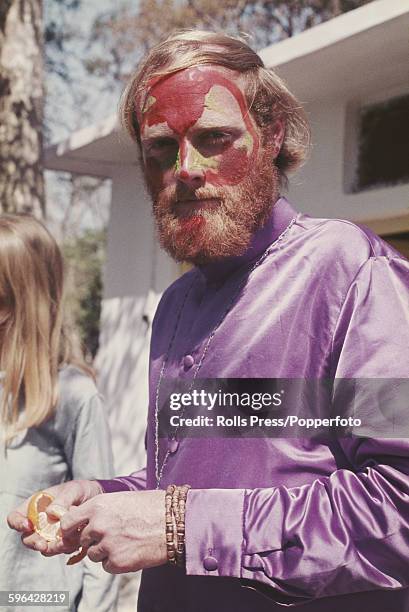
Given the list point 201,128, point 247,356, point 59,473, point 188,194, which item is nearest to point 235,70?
point 201,128

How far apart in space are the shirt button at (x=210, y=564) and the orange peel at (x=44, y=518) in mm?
276

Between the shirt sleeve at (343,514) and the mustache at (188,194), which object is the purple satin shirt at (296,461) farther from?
the mustache at (188,194)

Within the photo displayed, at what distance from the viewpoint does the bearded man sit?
97 centimetres

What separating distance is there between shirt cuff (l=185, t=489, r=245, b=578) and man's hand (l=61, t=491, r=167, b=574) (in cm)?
4

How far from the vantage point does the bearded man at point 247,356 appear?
0.97 m

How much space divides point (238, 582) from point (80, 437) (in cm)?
78

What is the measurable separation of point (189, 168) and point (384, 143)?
85cm

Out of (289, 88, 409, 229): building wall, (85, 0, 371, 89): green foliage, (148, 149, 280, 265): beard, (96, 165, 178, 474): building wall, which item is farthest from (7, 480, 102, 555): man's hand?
(85, 0, 371, 89): green foliage

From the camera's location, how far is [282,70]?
2.94 meters

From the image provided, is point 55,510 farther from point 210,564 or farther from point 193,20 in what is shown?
point 193,20

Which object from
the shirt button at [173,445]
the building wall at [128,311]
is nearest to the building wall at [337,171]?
the shirt button at [173,445]

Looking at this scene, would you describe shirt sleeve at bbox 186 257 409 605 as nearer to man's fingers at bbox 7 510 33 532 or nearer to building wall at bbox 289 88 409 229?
man's fingers at bbox 7 510 33 532

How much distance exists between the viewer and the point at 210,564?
101 cm

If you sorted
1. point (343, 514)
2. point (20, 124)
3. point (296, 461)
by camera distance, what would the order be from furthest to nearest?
point (20, 124) < point (296, 461) < point (343, 514)
